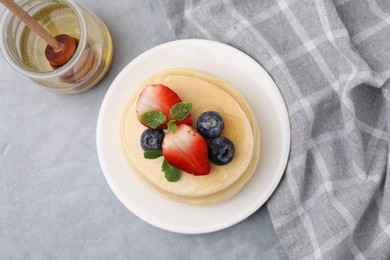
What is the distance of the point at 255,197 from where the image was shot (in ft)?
4.45

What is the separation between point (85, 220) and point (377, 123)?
33.1 inches

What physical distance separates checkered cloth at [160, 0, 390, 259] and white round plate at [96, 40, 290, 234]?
40 mm

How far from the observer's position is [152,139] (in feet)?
4.12

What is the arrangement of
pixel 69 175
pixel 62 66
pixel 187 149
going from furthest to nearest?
pixel 69 175, pixel 62 66, pixel 187 149

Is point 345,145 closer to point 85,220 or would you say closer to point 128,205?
point 128,205

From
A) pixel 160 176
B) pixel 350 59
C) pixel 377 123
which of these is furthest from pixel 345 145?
pixel 160 176

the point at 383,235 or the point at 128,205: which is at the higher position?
the point at 128,205

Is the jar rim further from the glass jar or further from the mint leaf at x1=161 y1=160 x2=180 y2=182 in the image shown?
the mint leaf at x1=161 y1=160 x2=180 y2=182

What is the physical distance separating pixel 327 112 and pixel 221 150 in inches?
13.2

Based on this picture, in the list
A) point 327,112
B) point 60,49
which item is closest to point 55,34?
point 60,49

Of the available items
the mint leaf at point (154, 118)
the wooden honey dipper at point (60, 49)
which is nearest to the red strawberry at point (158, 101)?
the mint leaf at point (154, 118)

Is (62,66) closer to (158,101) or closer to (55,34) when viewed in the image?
(55,34)

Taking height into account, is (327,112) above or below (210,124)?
below

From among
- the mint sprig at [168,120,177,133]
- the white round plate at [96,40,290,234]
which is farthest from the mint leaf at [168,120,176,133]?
the white round plate at [96,40,290,234]
